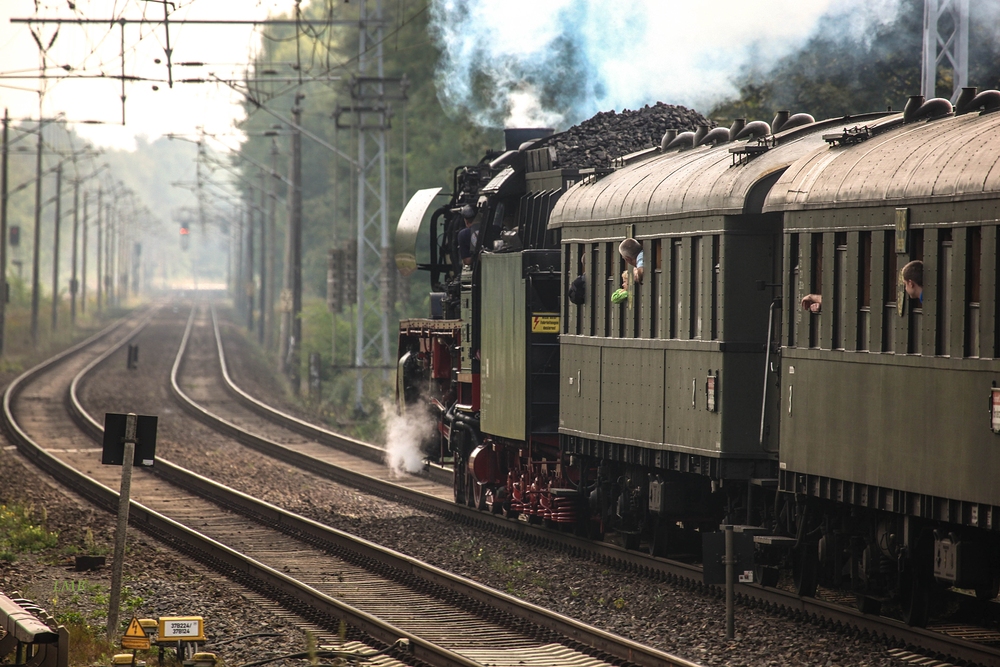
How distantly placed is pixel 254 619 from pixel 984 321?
655cm

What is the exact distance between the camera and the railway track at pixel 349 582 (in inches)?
424

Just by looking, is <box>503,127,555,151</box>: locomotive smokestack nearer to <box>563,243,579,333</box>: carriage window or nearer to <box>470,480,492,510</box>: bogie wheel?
<box>563,243,579,333</box>: carriage window

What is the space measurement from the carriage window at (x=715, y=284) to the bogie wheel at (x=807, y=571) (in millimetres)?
1917

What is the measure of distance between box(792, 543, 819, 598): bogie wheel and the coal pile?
6.61m

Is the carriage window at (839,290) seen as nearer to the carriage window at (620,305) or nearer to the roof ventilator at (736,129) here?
the carriage window at (620,305)

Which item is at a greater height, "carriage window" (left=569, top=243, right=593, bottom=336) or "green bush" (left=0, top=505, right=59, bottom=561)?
"carriage window" (left=569, top=243, right=593, bottom=336)

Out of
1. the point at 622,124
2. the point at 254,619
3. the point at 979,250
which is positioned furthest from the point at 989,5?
the point at 254,619

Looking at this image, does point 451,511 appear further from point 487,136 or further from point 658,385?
point 487,136

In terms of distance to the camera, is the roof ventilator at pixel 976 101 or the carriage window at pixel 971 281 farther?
the roof ventilator at pixel 976 101

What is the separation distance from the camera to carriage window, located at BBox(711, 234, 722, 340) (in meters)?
12.2

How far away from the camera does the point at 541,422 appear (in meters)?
16.2

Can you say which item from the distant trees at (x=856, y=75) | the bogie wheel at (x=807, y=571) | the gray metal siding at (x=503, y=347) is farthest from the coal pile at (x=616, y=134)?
the bogie wheel at (x=807, y=571)

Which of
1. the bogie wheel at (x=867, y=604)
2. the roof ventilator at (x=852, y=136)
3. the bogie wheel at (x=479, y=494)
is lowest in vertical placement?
the bogie wheel at (x=479, y=494)

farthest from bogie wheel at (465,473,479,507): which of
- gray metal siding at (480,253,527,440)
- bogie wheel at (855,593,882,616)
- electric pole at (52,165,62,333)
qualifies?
electric pole at (52,165,62,333)
